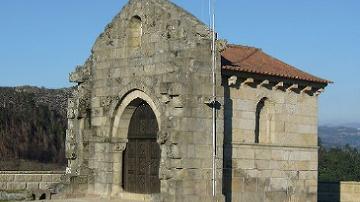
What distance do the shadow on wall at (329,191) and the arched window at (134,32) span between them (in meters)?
10.6

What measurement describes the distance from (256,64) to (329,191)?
8303 millimetres

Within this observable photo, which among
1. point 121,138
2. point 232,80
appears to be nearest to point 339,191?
point 232,80

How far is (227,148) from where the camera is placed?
20.0 metres

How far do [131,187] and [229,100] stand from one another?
434 cm

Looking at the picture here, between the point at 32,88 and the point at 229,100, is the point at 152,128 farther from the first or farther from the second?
the point at 32,88

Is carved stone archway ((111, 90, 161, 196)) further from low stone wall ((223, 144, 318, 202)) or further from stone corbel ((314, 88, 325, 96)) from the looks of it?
stone corbel ((314, 88, 325, 96))

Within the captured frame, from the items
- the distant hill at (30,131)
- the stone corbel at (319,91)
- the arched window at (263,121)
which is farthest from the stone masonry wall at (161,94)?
the distant hill at (30,131)

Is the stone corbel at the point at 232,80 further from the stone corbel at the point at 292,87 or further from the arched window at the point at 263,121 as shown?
the stone corbel at the point at 292,87

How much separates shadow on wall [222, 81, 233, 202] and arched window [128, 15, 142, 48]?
11.3 feet

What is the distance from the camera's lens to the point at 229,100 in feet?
66.1

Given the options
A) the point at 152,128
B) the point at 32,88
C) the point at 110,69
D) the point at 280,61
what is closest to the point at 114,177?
the point at 152,128

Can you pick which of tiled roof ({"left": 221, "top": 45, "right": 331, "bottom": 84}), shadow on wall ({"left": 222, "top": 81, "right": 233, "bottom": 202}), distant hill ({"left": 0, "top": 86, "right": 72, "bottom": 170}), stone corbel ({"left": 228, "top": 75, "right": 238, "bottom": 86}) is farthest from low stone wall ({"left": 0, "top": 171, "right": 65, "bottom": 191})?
distant hill ({"left": 0, "top": 86, "right": 72, "bottom": 170})

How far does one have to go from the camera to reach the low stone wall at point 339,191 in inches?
1054

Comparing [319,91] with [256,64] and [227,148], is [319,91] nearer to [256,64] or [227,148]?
[256,64]
